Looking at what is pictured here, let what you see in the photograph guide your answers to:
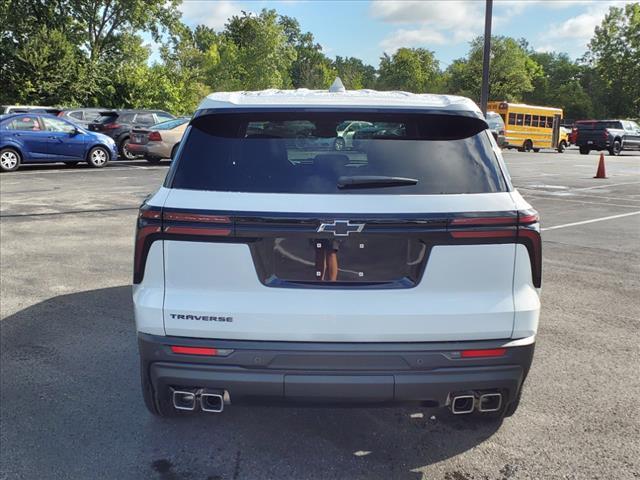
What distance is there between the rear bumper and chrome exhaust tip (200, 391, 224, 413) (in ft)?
0.25

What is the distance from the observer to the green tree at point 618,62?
71.4 m

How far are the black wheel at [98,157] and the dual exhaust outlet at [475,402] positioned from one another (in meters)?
18.0

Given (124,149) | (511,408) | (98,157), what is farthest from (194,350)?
(124,149)

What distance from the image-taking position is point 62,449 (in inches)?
126

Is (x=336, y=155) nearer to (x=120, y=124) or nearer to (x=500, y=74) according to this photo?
(x=120, y=124)

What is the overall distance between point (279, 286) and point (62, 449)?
1592 mm

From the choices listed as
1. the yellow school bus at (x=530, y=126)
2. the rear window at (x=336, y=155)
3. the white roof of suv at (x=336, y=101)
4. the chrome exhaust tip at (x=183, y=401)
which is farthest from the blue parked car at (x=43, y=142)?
the yellow school bus at (x=530, y=126)

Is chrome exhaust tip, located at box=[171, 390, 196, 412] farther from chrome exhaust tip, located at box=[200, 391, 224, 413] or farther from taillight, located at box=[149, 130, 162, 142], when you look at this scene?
taillight, located at box=[149, 130, 162, 142]

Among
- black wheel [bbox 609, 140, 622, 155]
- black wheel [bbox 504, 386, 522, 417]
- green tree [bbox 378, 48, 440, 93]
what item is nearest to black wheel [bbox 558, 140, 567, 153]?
black wheel [bbox 609, 140, 622, 155]

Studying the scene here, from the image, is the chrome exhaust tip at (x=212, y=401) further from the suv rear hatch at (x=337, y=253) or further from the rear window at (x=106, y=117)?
the rear window at (x=106, y=117)

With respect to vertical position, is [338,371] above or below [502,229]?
below

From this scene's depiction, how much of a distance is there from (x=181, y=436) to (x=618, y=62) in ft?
268

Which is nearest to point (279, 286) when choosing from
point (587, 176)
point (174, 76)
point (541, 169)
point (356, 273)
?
point (356, 273)

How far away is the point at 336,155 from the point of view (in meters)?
2.82
